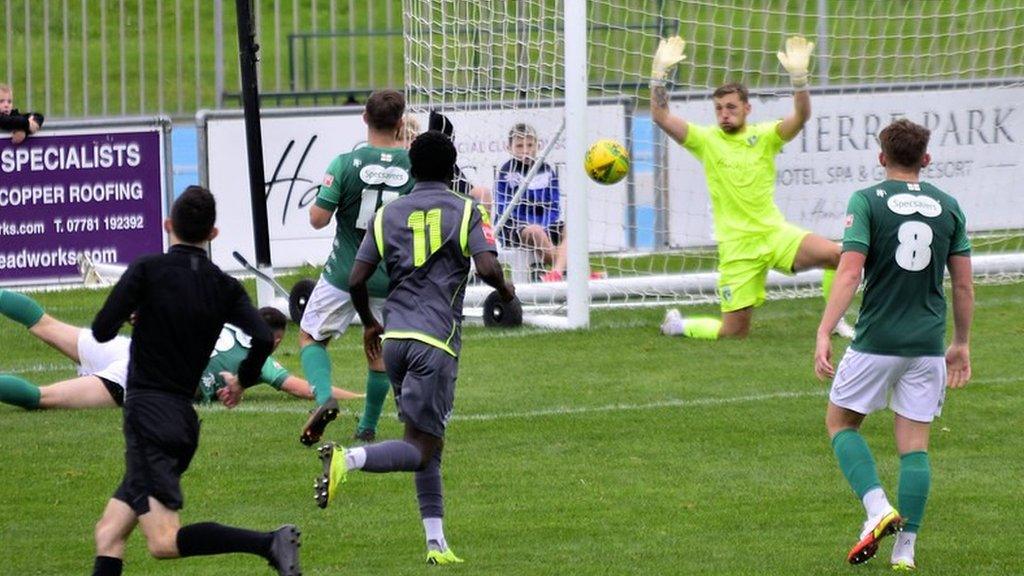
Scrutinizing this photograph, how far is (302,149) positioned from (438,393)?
1025 centimetres

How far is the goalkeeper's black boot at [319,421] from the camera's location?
8914mm

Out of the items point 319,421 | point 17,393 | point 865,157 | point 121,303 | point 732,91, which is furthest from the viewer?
point 865,157

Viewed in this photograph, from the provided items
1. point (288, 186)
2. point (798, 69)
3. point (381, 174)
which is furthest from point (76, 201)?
point (381, 174)

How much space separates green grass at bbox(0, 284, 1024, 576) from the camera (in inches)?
296

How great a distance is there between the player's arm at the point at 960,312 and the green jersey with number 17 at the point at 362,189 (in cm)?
329

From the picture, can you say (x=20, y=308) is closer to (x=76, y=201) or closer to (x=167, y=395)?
(x=167, y=395)

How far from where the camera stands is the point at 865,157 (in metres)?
17.4

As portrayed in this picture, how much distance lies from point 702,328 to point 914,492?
6.09m

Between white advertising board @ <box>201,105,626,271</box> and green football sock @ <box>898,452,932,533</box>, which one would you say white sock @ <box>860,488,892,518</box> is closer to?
green football sock @ <box>898,452,932,533</box>

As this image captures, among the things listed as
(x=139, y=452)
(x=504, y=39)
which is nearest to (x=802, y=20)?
(x=504, y=39)

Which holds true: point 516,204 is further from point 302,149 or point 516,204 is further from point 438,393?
point 438,393

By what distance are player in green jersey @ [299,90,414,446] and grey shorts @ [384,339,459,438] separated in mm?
2209

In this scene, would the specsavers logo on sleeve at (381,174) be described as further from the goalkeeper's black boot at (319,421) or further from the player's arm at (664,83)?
the player's arm at (664,83)

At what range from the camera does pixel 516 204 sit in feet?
48.0
